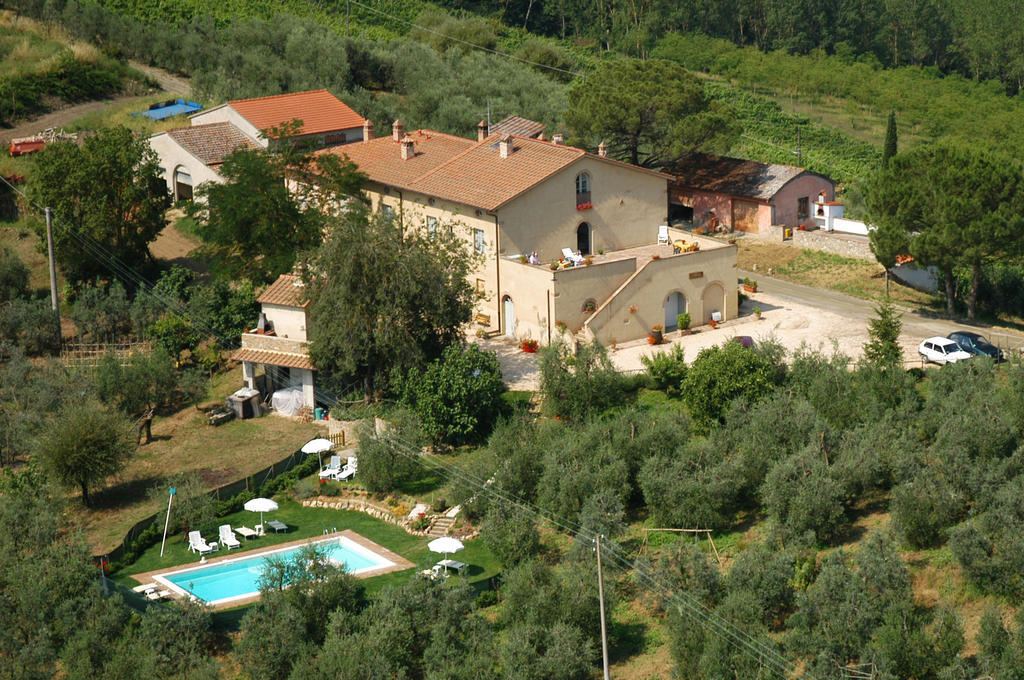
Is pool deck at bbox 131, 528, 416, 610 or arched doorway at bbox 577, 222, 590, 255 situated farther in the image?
arched doorway at bbox 577, 222, 590, 255

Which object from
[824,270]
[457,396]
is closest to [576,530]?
[457,396]

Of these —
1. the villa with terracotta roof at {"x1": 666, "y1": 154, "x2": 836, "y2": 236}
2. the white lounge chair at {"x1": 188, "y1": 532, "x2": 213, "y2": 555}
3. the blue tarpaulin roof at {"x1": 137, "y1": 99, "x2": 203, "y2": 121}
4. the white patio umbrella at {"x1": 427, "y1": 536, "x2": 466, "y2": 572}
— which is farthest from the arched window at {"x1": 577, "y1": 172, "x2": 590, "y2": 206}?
the blue tarpaulin roof at {"x1": 137, "y1": 99, "x2": 203, "y2": 121}

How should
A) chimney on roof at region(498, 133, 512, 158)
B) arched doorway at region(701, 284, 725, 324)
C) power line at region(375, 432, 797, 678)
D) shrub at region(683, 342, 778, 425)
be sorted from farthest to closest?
chimney on roof at region(498, 133, 512, 158) < arched doorway at region(701, 284, 725, 324) < shrub at region(683, 342, 778, 425) < power line at region(375, 432, 797, 678)

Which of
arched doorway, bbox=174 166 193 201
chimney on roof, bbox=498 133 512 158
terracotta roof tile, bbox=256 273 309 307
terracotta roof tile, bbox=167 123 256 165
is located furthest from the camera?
arched doorway, bbox=174 166 193 201

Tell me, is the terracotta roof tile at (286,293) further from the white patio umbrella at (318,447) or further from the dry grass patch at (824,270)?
the dry grass patch at (824,270)

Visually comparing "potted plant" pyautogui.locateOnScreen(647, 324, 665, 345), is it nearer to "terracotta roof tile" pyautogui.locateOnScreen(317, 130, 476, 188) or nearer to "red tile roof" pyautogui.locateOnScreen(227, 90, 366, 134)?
"terracotta roof tile" pyautogui.locateOnScreen(317, 130, 476, 188)

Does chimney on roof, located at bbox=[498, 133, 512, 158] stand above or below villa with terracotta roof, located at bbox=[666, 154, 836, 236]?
above

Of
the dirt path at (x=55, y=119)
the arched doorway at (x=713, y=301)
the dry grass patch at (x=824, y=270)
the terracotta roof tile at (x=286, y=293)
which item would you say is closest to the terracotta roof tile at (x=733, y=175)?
the dry grass patch at (x=824, y=270)
